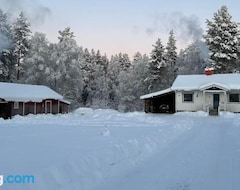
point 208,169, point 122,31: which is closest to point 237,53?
point 122,31

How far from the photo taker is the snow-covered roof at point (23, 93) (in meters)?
31.0

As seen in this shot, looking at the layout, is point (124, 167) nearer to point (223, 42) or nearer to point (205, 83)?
point (205, 83)

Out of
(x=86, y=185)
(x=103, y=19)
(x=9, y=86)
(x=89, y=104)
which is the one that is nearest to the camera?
A: (x=86, y=185)

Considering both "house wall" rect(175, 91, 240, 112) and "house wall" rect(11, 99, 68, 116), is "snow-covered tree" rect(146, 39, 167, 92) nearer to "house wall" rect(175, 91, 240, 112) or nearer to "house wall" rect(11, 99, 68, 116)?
"house wall" rect(11, 99, 68, 116)

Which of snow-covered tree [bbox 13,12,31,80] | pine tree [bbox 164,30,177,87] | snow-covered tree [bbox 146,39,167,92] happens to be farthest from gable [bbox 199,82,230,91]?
snow-covered tree [bbox 13,12,31,80]

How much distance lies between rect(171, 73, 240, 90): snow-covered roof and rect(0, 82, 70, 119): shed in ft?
51.9

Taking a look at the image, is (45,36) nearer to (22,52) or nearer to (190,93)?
(22,52)

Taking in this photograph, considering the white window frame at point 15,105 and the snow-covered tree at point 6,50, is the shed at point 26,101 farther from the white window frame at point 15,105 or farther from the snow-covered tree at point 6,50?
the snow-covered tree at point 6,50

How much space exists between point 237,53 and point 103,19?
30.6 metres

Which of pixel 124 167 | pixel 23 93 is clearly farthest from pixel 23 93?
pixel 124 167

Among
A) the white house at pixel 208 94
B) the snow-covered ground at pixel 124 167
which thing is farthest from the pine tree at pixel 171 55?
the snow-covered ground at pixel 124 167

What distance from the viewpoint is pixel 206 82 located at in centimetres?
3198

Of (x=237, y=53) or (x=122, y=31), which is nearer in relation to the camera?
(x=122, y=31)

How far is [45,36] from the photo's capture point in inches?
1941
